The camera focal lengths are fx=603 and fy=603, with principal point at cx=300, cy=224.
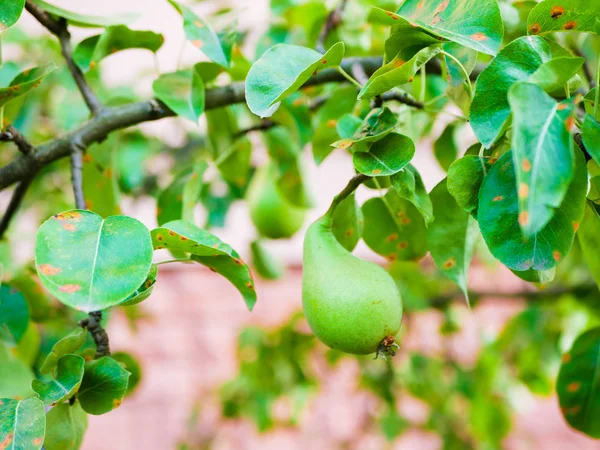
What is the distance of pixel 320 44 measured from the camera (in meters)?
0.54

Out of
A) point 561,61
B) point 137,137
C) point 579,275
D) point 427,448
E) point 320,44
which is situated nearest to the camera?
point 561,61

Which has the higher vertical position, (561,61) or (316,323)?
(561,61)

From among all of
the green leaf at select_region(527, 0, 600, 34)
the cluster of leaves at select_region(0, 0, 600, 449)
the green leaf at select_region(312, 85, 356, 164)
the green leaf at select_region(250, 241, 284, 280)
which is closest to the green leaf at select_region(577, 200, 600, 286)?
the cluster of leaves at select_region(0, 0, 600, 449)

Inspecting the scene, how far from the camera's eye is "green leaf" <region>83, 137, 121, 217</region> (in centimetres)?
52

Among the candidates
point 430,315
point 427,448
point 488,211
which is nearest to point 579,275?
point 430,315

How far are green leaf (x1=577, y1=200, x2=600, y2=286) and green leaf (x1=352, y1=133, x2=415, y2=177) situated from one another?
123 millimetres

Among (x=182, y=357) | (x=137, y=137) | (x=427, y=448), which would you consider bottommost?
(x=427, y=448)

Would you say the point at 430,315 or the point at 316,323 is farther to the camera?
the point at 430,315

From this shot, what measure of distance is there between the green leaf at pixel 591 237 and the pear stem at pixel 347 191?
14 cm

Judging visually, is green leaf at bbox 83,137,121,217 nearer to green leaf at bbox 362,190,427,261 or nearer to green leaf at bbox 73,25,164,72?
green leaf at bbox 73,25,164,72

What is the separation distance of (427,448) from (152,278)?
1.31 m

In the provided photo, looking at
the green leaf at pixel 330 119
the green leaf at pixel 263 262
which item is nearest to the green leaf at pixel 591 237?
the green leaf at pixel 330 119

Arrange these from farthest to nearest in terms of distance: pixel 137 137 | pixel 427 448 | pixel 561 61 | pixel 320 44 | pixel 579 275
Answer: pixel 427 448
pixel 579 275
pixel 137 137
pixel 320 44
pixel 561 61

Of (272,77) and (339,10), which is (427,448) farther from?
(272,77)
